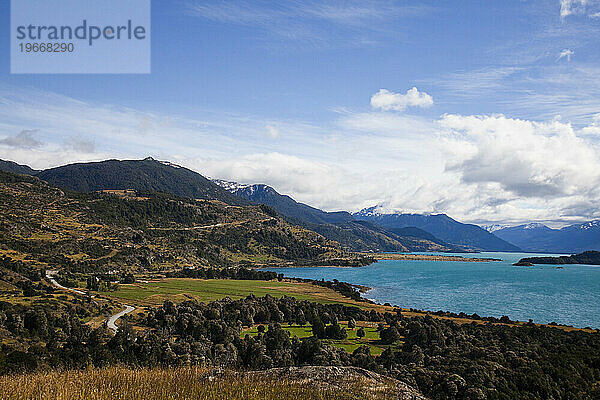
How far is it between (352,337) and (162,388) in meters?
66.0

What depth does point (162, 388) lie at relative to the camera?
1216cm

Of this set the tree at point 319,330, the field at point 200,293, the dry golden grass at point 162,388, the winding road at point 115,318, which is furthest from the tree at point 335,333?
the dry golden grass at point 162,388

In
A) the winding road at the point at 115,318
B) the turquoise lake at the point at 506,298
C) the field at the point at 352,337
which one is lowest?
the turquoise lake at the point at 506,298

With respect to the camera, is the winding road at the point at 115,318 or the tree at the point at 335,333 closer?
the winding road at the point at 115,318

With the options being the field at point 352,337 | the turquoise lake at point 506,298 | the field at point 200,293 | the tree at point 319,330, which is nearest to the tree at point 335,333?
the tree at point 319,330

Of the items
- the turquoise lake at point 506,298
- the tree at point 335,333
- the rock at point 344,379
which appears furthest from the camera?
the turquoise lake at point 506,298

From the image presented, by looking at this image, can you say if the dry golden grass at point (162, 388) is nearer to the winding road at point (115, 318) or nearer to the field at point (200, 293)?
the winding road at point (115, 318)

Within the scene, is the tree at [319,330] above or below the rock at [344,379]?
below

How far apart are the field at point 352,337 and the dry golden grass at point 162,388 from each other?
1929 inches

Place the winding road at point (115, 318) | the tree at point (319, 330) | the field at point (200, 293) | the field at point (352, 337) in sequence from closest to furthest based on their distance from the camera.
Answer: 1. the field at point (352, 337)
2. the winding road at point (115, 318)
3. the tree at point (319, 330)
4. the field at point (200, 293)

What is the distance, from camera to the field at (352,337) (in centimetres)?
6386

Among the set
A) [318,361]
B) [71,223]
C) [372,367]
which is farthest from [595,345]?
[71,223]

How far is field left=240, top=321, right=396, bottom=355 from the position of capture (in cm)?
6386

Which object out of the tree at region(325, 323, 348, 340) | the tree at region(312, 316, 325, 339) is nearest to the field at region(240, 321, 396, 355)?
the tree at region(325, 323, 348, 340)
